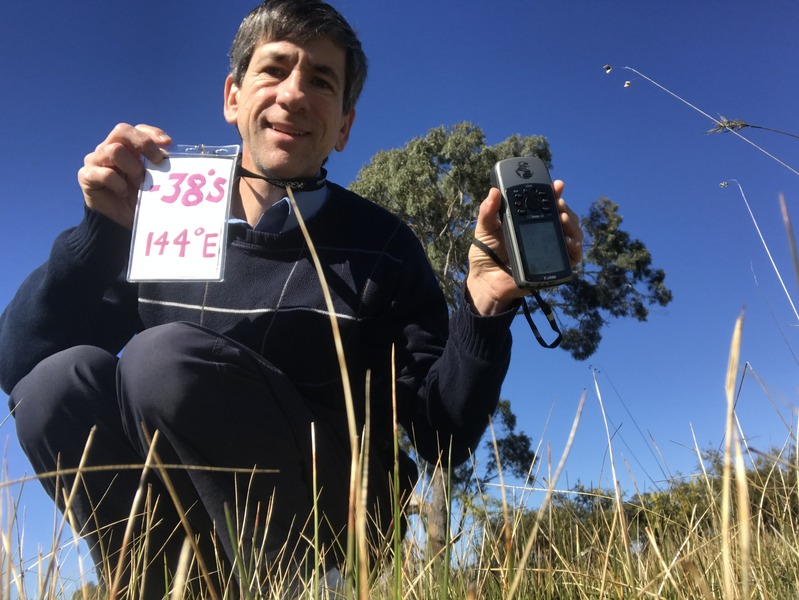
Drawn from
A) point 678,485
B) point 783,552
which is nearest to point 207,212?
point 678,485

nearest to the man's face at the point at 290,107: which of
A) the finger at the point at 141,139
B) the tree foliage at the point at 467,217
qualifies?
the finger at the point at 141,139

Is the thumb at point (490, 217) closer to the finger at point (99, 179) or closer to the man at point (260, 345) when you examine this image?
the man at point (260, 345)

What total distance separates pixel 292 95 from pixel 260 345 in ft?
2.49

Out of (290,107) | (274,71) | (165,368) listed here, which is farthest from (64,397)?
(274,71)

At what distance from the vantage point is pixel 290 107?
2.04m

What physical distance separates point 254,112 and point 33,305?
855mm

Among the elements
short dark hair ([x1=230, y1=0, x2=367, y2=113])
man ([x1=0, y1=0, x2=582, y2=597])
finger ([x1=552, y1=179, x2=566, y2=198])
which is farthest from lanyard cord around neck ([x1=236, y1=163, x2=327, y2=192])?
finger ([x1=552, y1=179, x2=566, y2=198])

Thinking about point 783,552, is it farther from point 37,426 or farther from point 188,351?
point 37,426

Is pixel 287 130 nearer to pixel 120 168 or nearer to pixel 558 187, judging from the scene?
pixel 120 168

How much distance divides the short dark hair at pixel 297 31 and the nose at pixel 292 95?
15 cm

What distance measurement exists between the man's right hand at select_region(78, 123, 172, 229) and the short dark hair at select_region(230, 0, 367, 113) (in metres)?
0.55

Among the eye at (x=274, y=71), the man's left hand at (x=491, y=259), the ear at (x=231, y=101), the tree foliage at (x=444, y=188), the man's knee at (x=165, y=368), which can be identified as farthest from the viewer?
the tree foliage at (x=444, y=188)

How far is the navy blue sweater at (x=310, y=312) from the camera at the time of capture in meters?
1.82

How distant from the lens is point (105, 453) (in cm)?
168
